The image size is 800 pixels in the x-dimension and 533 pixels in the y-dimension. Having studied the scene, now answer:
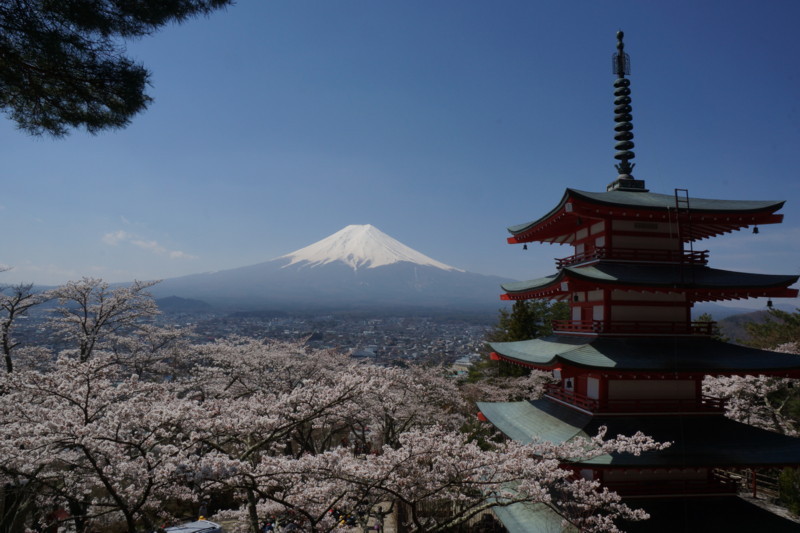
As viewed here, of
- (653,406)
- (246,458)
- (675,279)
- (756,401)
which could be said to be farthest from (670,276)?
(756,401)

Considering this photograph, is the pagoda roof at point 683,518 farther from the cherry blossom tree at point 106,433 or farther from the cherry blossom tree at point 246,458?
the cherry blossom tree at point 106,433

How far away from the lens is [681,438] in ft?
23.6

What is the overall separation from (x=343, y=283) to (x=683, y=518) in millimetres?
142644

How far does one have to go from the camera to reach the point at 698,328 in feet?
26.7

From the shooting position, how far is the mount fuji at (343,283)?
13225cm

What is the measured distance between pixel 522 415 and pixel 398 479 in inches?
192

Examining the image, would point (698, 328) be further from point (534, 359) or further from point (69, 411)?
point (69, 411)

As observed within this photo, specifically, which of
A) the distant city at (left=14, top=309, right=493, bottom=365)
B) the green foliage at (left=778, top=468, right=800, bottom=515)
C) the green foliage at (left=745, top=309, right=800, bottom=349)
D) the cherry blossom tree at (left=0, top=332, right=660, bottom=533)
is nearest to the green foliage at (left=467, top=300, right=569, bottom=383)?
the green foliage at (left=745, top=309, right=800, bottom=349)

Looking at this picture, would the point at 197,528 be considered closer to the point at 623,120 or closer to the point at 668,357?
the point at 668,357

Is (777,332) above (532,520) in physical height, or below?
above

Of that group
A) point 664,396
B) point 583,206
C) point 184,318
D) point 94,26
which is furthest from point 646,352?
point 184,318

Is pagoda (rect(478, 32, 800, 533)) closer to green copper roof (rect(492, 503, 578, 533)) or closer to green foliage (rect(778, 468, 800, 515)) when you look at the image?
green copper roof (rect(492, 503, 578, 533))

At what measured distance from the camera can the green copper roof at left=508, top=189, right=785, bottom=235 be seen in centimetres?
774

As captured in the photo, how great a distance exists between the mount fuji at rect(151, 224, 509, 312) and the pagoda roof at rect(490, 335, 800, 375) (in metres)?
114
